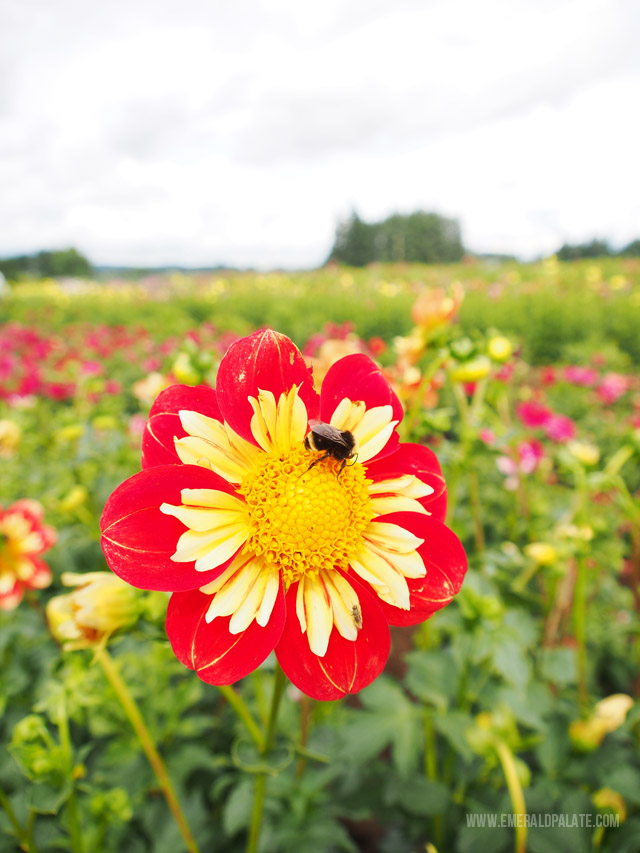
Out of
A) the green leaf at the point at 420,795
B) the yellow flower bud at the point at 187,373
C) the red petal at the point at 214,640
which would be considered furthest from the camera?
the green leaf at the point at 420,795

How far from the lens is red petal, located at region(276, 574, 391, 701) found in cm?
49

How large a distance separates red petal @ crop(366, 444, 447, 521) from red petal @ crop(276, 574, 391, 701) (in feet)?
0.41

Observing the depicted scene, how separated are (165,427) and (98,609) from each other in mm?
281

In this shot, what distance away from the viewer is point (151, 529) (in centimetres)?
50

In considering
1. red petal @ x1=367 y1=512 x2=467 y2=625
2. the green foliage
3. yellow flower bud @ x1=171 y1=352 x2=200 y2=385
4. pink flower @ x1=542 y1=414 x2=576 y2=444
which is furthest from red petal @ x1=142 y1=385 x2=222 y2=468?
the green foliage

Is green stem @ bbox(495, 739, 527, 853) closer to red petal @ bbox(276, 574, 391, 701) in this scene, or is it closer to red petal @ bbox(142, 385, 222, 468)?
red petal @ bbox(276, 574, 391, 701)

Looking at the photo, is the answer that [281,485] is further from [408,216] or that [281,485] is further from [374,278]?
[408,216]

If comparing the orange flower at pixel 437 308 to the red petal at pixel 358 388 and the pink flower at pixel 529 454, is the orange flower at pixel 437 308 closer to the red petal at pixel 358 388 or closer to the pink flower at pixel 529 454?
the red petal at pixel 358 388

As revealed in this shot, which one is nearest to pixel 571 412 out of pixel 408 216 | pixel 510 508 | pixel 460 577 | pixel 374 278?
pixel 510 508

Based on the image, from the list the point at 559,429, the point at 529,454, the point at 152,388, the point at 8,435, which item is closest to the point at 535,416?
the point at 559,429

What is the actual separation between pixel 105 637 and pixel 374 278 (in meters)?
10.6

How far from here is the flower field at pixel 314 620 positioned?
510 mm

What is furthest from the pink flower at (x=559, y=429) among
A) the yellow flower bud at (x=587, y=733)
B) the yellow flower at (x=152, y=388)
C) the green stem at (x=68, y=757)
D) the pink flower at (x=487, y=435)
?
the green stem at (x=68, y=757)

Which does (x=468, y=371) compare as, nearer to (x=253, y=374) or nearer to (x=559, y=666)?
(x=253, y=374)
